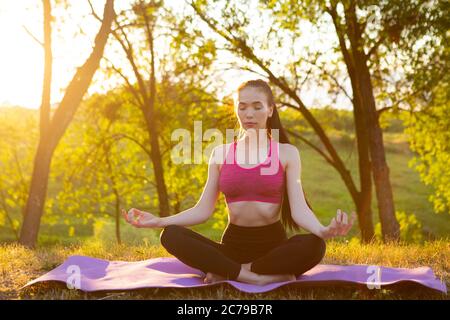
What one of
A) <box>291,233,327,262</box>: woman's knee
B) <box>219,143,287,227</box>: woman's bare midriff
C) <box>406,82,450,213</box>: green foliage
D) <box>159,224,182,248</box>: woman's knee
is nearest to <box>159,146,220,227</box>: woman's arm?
<box>159,224,182,248</box>: woman's knee

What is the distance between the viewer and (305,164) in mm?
41375

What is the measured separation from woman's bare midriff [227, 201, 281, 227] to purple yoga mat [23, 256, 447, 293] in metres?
0.56

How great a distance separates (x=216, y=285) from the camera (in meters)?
4.66

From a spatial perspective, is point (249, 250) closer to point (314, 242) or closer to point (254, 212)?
point (254, 212)

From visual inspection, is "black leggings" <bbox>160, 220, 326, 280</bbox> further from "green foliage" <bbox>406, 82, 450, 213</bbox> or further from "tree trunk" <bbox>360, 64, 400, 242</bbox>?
"green foliage" <bbox>406, 82, 450, 213</bbox>

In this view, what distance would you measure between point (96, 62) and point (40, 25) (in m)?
2.39

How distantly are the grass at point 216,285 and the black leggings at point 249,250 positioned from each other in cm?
18

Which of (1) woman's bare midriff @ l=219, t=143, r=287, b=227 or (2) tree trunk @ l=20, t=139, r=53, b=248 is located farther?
(2) tree trunk @ l=20, t=139, r=53, b=248

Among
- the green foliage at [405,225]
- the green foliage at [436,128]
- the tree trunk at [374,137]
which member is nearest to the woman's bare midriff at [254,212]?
the tree trunk at [374,137]

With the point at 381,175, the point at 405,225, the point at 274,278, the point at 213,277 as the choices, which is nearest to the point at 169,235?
the point at 213,277

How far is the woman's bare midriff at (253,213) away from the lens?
15.9ft

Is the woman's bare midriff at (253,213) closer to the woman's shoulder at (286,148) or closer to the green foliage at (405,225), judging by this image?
the woman's shoulder at (286,148)

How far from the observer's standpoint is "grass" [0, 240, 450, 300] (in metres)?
4.42
